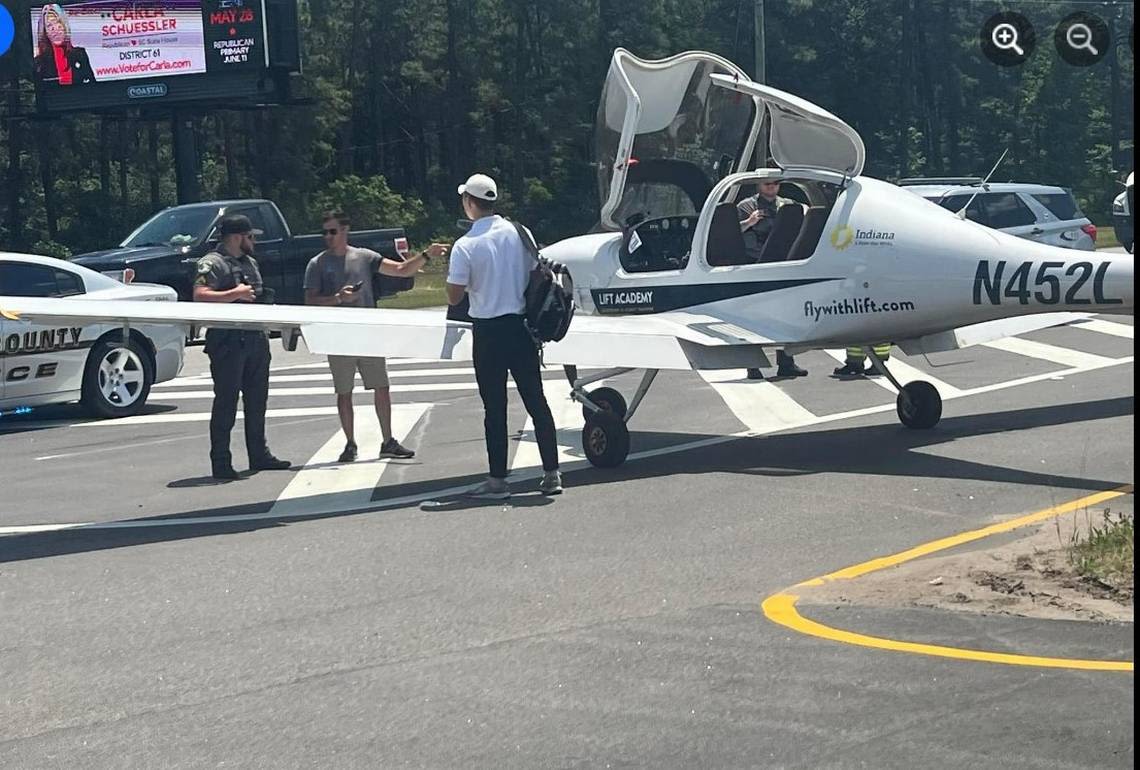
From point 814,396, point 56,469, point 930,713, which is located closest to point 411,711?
point 930,713

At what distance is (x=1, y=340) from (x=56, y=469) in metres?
2.32

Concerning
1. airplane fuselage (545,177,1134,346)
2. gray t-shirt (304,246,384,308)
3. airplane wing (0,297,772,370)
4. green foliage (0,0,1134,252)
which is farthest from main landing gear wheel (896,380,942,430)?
green foliage (0,0,1134,252)

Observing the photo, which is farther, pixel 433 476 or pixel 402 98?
pixel 402 98

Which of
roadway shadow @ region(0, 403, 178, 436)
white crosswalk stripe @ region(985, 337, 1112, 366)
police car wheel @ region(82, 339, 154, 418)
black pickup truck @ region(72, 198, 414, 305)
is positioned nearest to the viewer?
roadway shadow @ region(0, 403, 178, 436)

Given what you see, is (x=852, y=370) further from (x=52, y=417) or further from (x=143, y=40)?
(x=143, y=40)

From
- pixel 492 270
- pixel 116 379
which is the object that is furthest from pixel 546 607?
pixel 116 379

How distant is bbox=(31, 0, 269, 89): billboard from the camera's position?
1508 inches

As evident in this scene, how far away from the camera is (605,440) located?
11602 mm

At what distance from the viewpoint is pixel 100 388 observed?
16016mm

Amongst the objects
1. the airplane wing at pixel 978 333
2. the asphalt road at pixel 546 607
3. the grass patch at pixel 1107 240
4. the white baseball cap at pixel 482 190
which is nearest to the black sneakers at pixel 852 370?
the asphalt road at pixel 546 607

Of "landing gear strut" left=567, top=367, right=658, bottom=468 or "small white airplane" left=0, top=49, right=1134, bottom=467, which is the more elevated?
"small white airplane" left=0, top=49, right=1134, bottom=467

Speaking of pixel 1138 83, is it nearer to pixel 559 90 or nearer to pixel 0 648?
pixel 0 648

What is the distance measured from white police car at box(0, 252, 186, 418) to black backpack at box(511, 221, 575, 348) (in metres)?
6.23

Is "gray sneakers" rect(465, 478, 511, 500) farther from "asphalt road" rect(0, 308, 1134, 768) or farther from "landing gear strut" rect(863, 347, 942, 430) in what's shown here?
"landing gear strut" rect(863, 347, 942, 430)
